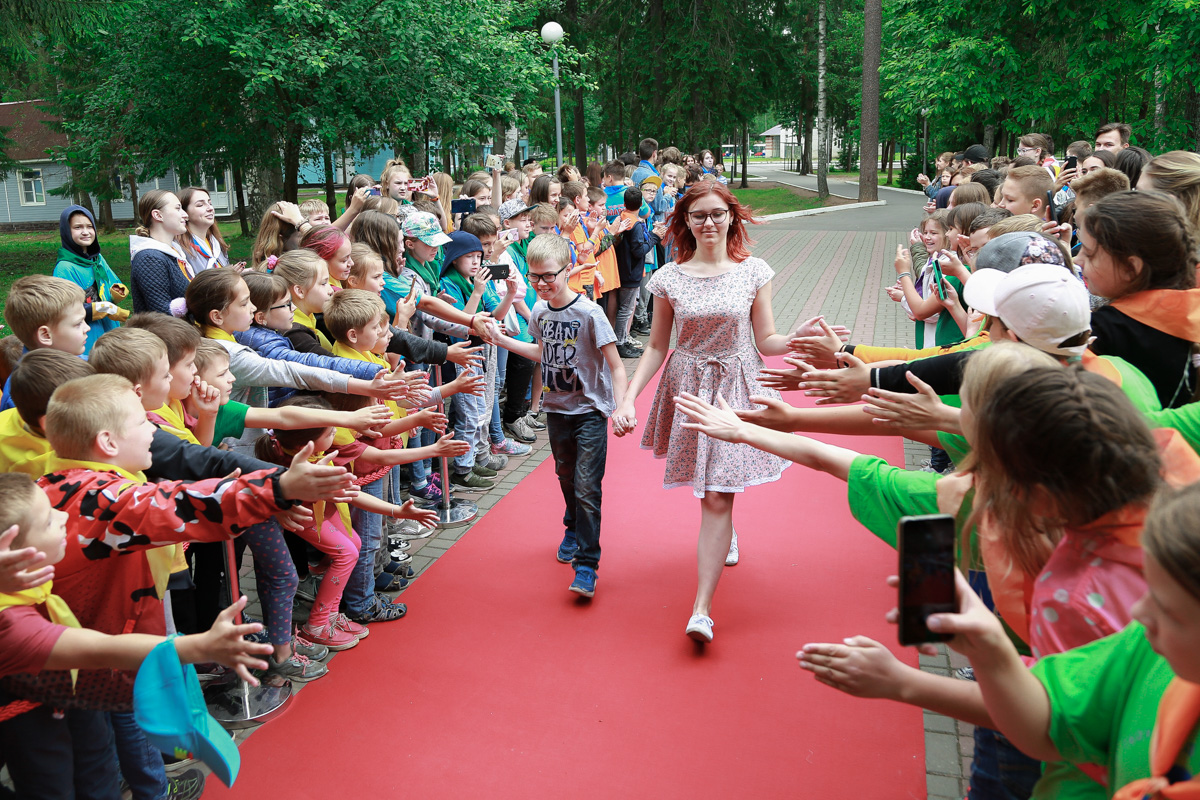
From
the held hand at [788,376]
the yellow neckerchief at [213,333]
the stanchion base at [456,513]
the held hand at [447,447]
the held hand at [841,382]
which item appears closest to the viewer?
the held hand at [841,382]

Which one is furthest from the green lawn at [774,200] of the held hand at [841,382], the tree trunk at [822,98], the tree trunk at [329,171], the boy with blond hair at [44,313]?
the held hand at [841,382]

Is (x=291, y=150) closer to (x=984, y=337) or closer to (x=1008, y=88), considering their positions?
(x=1008, y=88)

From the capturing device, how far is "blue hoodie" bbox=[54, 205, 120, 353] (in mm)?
6805

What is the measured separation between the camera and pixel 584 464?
5.05m

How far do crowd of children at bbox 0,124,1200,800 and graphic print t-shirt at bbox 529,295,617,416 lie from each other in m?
0.02

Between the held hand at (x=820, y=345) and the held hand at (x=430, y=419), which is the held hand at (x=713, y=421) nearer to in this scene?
the held hand at (x=820, y=345)

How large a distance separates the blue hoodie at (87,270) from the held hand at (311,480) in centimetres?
486

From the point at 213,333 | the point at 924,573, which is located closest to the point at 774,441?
the point at 924,573

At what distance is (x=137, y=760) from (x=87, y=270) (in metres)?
5.05

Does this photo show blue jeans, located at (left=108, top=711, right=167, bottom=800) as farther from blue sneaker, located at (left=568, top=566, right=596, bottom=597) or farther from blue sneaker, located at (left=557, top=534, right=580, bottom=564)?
blue sneaker, located at (left=557, top=534, right=580, bottom=564)

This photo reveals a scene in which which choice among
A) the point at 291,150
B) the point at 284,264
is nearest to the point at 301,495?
the point at 284,264

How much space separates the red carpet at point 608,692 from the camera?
3.51 m

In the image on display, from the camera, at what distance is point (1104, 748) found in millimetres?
1700

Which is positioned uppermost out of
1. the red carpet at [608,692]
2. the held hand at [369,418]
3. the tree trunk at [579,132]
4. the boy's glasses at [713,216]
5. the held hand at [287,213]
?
the tree trunk at [579,132]
